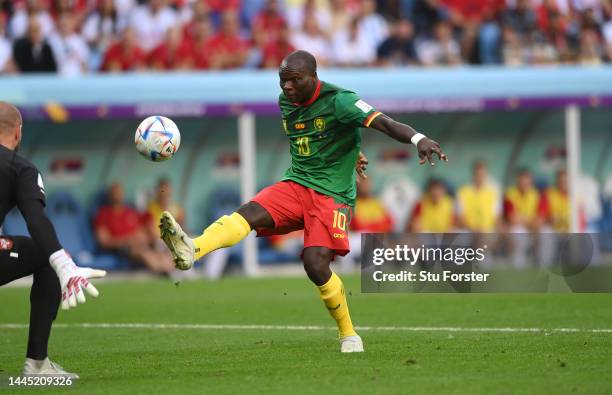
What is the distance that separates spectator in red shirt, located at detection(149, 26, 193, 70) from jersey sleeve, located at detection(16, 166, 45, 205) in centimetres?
1298

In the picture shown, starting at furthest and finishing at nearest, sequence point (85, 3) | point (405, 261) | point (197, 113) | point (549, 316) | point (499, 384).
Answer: point (85, 3)
point (197, 113)
point (549, 316)
point (405, 261)
point (499, 384)

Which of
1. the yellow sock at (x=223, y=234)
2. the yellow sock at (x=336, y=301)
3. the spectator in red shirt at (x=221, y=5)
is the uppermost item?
the spectator in red shirt at (x=221, y=5)

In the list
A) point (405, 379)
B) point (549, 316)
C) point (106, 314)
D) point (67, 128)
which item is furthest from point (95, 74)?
point (405, 379)

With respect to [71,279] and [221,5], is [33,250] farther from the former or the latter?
[221,5]

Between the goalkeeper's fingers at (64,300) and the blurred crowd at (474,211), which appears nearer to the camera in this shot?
the goalkeeper's fingers at (64,300)

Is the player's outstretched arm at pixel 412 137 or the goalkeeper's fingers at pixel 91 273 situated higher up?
the player's outstretched arm at pixel 412 137

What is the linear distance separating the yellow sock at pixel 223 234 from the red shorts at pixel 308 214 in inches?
10.9

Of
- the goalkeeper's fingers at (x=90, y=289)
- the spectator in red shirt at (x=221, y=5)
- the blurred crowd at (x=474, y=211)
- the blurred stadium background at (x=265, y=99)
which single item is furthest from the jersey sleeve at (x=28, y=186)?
the spectator in red shirt at (x=221, y=5)

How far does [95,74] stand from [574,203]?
812 cm

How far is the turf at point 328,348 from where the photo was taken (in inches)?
301

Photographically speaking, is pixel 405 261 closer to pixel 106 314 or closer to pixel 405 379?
pixel 405 379

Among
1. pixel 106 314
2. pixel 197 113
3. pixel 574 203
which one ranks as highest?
pixel 197 113

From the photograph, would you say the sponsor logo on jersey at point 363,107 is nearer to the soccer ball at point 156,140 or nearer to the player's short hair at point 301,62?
the player's short hair at point 301,62

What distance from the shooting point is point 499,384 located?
7430 mm
